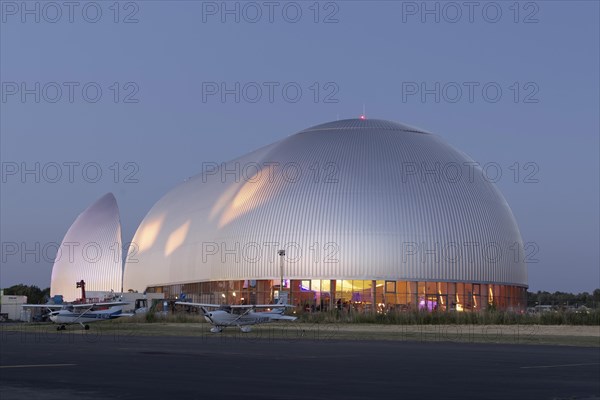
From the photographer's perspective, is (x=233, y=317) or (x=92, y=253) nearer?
(x=233, y=317)

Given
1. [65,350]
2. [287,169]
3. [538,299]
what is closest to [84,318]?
[65,350]

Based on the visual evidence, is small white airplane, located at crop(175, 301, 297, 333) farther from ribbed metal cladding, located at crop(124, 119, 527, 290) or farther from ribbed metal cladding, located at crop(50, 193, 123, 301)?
ribbed metal cladding, located at crop(50, 193, 123, 301)

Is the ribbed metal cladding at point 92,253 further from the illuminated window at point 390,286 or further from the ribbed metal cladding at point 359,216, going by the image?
the illuminated window at point 390,286

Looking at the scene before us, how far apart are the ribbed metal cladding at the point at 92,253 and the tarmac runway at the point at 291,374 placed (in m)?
97.9

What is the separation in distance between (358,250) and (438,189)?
10319 mm

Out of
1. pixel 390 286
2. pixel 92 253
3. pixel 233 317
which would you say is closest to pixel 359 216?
pixel 390 286

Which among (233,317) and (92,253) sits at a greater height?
(92,253)

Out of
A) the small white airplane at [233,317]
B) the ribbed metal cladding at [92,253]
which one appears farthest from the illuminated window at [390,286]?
the ribbed metal cladding at [92,253]

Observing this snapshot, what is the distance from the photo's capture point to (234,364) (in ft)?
75.4

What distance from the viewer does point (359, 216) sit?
88.6 m

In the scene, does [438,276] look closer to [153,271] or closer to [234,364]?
[153,271]

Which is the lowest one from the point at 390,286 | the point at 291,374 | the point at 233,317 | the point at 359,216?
the point at 291,374

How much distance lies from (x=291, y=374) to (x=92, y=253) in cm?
11249

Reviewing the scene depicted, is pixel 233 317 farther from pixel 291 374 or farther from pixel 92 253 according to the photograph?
pixel 92 253
